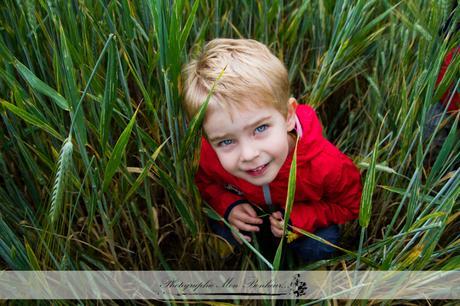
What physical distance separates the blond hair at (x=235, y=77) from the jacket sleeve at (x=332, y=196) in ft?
0.44

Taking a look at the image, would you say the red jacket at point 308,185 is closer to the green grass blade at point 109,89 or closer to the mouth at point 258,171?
the mouth at point 258,171

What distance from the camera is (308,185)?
0.92 meters

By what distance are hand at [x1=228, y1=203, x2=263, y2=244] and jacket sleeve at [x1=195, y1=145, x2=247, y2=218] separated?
0.01 meters

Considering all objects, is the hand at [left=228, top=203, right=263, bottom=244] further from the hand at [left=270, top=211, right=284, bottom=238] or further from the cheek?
the cheek

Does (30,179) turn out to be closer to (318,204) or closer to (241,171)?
(241,171)

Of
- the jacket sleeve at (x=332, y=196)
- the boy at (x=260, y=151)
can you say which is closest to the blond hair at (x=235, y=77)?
the boy at (x=260, y=151)

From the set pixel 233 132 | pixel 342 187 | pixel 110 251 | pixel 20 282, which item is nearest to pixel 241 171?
pixel 233 132

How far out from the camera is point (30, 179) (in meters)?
0.93

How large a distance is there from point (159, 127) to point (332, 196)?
36 cm

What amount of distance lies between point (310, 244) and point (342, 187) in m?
0.15

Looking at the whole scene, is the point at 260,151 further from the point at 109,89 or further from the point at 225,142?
the point at 109,89

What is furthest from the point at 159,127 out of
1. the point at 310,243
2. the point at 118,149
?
the point at 310,243

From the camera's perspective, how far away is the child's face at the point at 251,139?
2.57 ft

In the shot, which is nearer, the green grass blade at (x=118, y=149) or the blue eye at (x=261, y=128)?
the green grass blade at (x=118, y=149)
